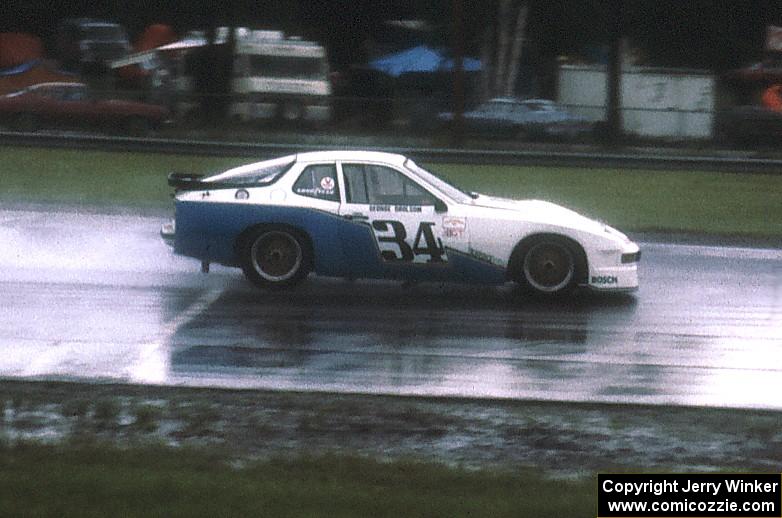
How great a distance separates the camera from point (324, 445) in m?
7.62

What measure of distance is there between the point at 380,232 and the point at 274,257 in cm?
103

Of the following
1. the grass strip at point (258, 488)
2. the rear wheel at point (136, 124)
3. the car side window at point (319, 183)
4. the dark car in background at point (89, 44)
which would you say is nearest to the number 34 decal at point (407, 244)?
the car side window at point (319, 183)

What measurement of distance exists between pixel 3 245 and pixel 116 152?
962 centimetres

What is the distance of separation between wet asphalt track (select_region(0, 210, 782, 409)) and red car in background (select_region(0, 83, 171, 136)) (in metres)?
15.2

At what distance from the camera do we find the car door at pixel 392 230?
1231 centimetres

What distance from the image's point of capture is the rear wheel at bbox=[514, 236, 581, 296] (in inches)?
486

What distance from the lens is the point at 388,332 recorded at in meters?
11.1

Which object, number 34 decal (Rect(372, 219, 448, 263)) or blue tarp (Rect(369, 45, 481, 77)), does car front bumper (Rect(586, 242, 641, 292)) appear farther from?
blue tarp (Rect(369, 45, 481, 77))

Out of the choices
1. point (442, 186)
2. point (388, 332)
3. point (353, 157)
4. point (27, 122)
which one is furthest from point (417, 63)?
point (388, 332)

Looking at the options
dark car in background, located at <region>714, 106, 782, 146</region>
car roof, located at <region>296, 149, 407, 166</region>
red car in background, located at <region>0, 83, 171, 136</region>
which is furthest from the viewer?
red car in background, located at <region>0, 83, 171, 136</region>

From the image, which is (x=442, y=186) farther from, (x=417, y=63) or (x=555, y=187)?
(x=417, y=63)

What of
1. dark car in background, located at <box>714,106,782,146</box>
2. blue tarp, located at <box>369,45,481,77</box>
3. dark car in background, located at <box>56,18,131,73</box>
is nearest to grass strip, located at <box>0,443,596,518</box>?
dark car in background, located at <box>714,106,782,146</box>

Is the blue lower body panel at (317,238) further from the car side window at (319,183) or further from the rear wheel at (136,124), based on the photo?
the rear wheel at (136,124)

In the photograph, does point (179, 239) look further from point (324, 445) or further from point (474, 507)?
point (474, 507)
